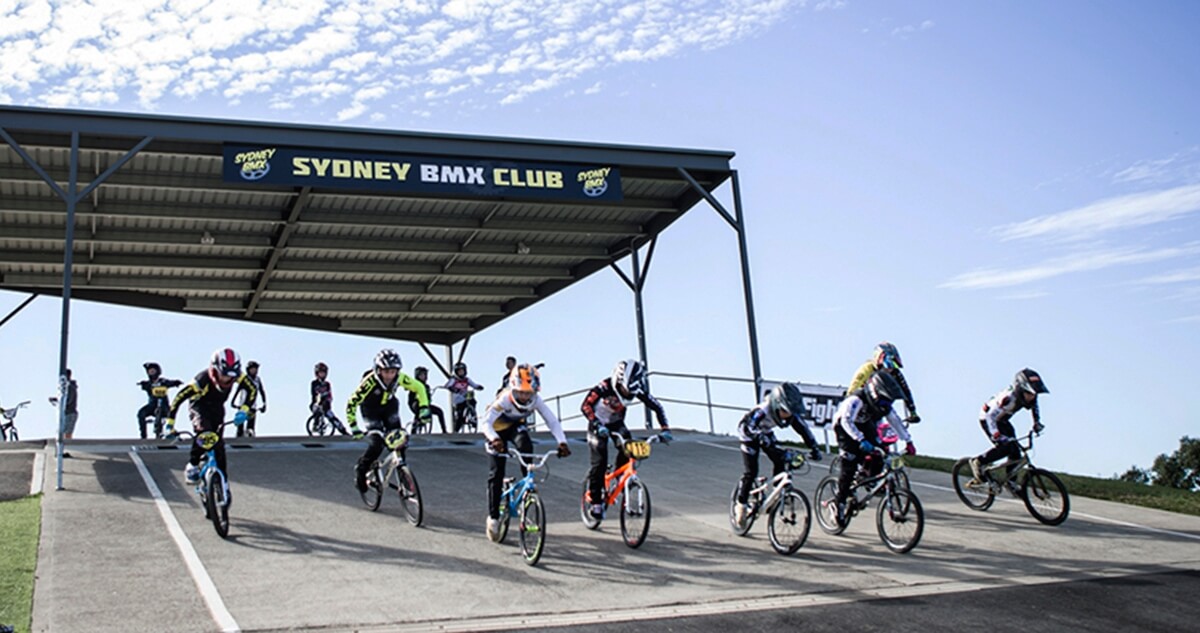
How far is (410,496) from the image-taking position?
12.3 metres

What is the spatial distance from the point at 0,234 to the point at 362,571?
64.0 ft

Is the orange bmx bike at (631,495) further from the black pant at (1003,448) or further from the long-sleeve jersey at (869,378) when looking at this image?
the black pant at (1003,448)

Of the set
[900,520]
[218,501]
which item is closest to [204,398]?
[218,501]

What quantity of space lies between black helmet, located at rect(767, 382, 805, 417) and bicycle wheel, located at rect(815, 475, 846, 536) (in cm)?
122

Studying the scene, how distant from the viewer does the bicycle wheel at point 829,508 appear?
1222cm

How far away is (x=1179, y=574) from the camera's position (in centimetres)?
1037

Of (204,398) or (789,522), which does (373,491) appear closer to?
(204,398)

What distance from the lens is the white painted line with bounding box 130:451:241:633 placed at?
8109 mm

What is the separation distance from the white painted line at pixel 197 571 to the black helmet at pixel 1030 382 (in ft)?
32.6

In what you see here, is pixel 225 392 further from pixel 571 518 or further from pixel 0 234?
pixel 0 234

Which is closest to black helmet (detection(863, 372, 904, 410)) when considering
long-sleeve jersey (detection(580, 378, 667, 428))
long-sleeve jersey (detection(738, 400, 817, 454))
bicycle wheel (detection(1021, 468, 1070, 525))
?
long-sleeve jersey (detection(738, 400, 817, 454))

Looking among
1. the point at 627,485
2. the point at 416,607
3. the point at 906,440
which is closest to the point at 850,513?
the point at 906,440

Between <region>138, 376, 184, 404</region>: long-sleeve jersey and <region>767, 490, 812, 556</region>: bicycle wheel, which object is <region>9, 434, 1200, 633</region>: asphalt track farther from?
<region>138, 376, 184, 404</region>: long-sleeve jersey

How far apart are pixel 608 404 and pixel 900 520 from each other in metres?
3.61
